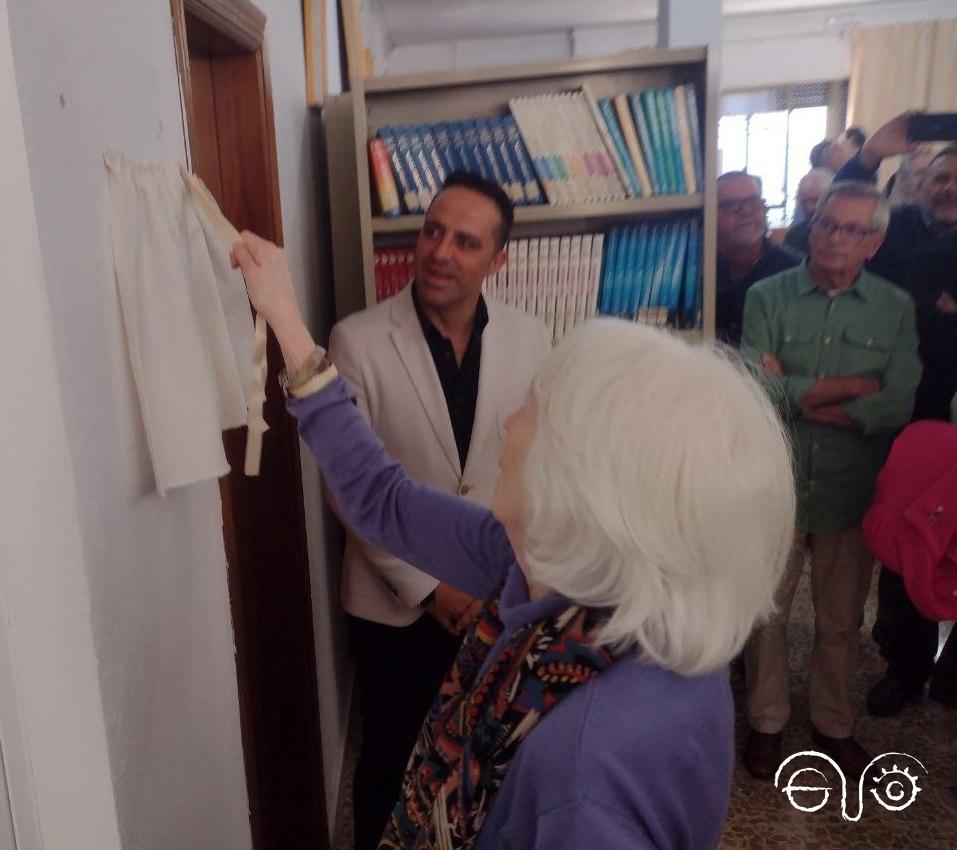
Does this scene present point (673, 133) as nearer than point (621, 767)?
No

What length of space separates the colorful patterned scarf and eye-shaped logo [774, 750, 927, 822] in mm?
1621

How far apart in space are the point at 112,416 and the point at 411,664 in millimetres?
1137

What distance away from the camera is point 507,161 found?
85.5 inches

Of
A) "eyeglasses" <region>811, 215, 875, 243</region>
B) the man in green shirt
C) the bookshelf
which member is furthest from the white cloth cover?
"eyeglasses" <region>811, 215, 875, 243</region>

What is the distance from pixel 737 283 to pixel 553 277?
25.4 inches

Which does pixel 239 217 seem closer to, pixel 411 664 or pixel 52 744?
pixel 411 664

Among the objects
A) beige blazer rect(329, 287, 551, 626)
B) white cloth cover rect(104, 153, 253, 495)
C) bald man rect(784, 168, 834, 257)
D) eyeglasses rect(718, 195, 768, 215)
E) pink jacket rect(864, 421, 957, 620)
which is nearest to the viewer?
white cloth cover rect(104, 153, 253, 495)

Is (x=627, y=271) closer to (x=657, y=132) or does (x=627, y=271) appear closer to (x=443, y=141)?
(x=657, y=132)

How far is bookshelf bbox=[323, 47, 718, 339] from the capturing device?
2109 millimetres

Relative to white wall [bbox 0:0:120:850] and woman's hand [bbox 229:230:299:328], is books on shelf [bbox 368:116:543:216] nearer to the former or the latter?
woman's hand [bbox 229:230:299:328]

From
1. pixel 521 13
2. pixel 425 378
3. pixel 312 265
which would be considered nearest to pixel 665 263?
pixel 425 378

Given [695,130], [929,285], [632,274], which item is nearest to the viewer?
[695,130]

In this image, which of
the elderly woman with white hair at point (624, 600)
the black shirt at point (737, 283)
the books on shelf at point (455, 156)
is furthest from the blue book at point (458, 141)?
the elderly woman with white hair at point (624, 600)

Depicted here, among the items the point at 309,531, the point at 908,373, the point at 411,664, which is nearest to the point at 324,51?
the point at 309,531
